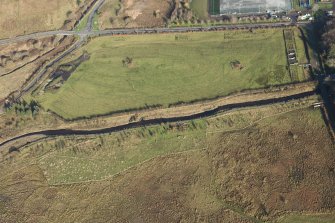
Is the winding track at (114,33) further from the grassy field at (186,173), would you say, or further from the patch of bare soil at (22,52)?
the grassy field at (186,173)

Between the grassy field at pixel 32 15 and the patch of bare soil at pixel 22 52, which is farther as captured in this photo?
the grassy field at pixel 32 15

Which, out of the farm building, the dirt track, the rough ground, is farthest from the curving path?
the rough ground

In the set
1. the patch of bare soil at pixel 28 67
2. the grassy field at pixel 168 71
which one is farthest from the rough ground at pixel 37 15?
the grassy field at pixel 168 71

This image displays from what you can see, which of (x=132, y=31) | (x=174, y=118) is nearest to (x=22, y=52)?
(x=132, y=31)

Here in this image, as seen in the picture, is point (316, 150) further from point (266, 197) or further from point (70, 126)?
point (70, 126)

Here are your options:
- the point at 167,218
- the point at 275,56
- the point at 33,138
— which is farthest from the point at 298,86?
the point at 33,138

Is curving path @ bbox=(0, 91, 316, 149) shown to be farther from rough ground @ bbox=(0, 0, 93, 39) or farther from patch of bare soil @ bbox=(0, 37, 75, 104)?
rough ground @ bbox=(0, 0, 93, 39)
